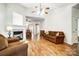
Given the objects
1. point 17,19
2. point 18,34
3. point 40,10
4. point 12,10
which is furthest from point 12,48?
point 40,10

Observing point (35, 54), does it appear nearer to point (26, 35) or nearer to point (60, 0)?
point (26, 35)

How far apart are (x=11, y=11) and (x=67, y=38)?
1.75m

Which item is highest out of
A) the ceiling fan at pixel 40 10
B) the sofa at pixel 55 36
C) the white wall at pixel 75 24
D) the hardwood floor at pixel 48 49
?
the ceiling fan at pixel 40 10

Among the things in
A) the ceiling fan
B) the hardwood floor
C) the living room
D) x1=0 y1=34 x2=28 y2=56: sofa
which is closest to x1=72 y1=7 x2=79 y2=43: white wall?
the living room

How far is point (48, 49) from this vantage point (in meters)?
3.06

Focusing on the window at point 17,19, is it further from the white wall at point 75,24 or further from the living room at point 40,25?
the white wall at point 75,24

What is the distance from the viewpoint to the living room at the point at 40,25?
117 inches

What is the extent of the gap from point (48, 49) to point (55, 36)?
1.54 feet

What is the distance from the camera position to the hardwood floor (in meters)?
2.97

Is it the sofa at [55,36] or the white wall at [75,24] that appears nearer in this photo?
the white wall at [75,24]

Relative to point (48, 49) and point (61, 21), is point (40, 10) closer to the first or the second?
point (61, 21)

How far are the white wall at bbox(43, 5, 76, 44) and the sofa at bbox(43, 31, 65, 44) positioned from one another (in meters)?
0.10

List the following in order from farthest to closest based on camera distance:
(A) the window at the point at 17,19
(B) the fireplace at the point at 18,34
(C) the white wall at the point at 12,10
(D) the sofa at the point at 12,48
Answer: (B) the fireplace at the point at 18,34, (A) the window at the point at 17,19, (C) the white wall at the point at 12,10, (D) the sofa at the point at 12,48

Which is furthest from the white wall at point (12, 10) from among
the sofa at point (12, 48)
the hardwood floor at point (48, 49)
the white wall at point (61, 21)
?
the hardwood floor at point (48, 49)
